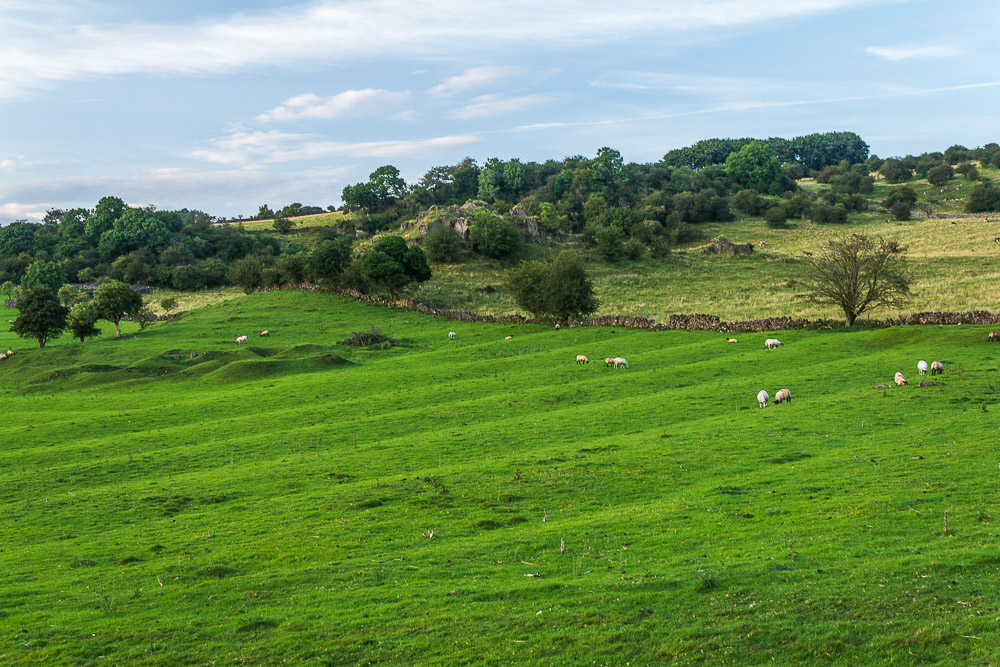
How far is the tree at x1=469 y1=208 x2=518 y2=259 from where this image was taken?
10275cm

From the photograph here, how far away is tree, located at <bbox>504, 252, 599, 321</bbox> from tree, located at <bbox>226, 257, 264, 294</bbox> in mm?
42959

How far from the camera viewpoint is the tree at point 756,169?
6767 inches

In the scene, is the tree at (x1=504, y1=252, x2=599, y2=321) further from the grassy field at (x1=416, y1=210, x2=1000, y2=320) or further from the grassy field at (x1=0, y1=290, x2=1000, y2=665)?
the grassy field at (x1=0, y1=290, x2=1000, y2=665)

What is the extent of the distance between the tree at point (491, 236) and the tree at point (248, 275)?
29.6 metres

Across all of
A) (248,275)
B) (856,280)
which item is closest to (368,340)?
(856,280)

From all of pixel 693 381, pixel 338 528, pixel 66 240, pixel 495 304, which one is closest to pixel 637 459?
pixel 338 528

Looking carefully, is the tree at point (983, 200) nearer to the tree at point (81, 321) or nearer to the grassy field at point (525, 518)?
the grassy field at point (525, 518)

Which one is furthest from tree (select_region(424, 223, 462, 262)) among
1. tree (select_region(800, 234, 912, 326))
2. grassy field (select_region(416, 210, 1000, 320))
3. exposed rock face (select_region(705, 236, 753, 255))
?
tree (select_region(800, 234, 912, 326))

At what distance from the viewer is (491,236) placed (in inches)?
4048

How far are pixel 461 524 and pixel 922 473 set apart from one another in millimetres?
12302

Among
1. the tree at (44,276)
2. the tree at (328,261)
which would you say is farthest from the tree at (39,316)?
the tree at (44,276)

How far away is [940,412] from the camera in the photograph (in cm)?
2730

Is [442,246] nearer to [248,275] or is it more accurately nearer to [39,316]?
[248,275]

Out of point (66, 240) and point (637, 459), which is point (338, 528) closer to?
point (637, 459)
